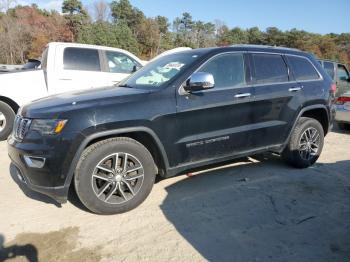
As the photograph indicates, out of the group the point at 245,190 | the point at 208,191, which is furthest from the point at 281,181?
the point at 208,191

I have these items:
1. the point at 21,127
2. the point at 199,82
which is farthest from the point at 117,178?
the point at 199,82

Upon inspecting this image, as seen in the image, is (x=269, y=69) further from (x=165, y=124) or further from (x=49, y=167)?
(x=49, y=167)

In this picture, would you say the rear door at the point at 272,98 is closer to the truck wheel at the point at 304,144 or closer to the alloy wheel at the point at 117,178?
the truck wheel at the point at 304,144

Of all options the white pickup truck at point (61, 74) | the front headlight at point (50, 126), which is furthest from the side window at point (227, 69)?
the white pickup truck at point (61, 74)

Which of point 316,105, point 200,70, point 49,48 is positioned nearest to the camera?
point 200,70

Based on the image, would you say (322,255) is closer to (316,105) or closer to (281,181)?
(281,181)

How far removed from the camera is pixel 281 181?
195 inches

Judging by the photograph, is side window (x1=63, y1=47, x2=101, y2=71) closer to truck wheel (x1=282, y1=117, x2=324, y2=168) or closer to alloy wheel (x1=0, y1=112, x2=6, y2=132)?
alloy wheel (x1=0, y1=112, x2=6, y2=132)

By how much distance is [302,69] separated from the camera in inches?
215

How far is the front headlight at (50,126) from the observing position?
3535mm

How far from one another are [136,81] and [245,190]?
6.62ft

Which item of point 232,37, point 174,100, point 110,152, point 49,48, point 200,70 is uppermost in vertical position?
point 232,37

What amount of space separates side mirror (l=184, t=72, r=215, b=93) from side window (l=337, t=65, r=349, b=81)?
9.14 meters

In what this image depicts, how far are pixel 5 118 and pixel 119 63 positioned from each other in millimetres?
2775
